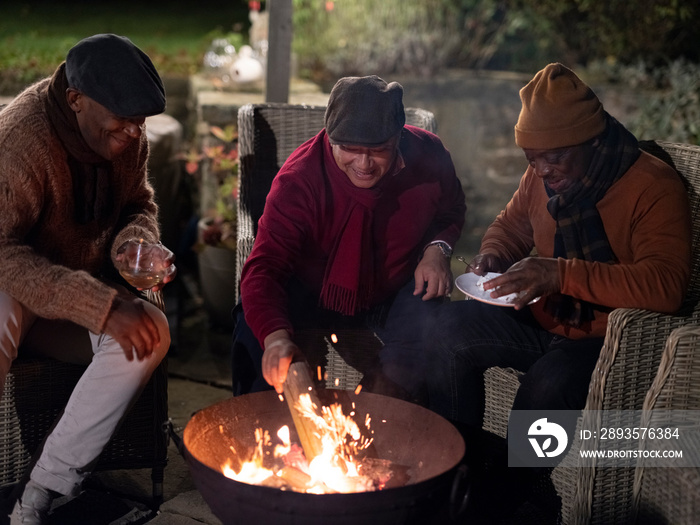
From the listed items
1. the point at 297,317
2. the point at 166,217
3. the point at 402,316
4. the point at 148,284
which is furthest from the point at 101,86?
the point at 166,217

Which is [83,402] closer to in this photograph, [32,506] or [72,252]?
[32,506]

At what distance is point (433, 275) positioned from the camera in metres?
2.76

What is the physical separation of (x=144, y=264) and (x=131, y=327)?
10.2 inches

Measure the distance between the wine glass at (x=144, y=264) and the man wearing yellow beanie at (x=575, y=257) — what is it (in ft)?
2.99

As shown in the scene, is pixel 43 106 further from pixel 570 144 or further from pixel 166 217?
pixel 166 217

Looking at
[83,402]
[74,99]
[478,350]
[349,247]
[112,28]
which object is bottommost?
[112,28]

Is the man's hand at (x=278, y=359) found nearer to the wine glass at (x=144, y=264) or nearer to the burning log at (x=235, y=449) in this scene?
the burning log at (x=235, y=449)

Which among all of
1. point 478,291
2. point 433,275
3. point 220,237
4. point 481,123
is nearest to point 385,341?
point 433,275

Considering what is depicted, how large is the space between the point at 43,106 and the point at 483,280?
143 centimetres

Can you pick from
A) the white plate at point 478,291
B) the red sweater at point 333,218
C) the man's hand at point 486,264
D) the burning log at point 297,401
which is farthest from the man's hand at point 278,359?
the man's hand at point 486,264

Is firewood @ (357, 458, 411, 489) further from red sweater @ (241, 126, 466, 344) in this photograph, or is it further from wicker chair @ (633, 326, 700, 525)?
wicker chair @ (633, 326, 700, 525)

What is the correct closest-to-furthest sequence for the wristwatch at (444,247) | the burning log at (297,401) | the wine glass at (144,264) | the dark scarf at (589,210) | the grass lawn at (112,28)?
1. the burning log at (297,401)
2. the dark scarf at (589,210)
3. the wine glass at (144,264)
4. the wristwatch at (444,247)
5. the grass lawn at (112,28)

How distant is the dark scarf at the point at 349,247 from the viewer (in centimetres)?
272

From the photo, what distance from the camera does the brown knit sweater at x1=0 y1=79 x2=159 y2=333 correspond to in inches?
91.8
